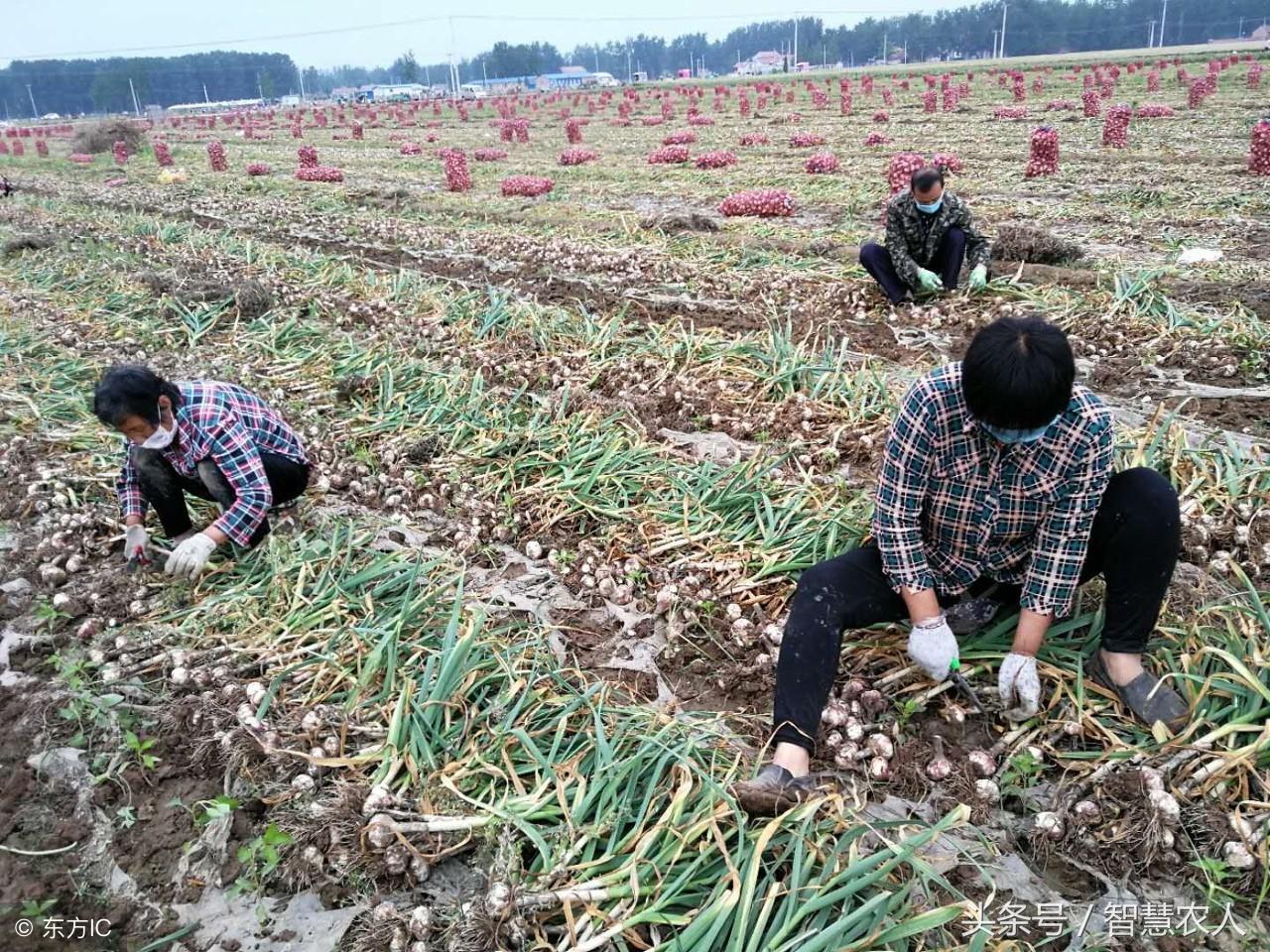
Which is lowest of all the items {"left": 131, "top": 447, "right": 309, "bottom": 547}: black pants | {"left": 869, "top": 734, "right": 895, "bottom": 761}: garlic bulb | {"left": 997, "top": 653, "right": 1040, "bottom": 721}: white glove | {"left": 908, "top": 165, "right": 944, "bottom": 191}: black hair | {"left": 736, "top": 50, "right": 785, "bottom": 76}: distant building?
{"left": 869, "top": 734, "right": 895, "bottom": 761}: garlic bulb

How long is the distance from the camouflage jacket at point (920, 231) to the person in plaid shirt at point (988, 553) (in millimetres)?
3518

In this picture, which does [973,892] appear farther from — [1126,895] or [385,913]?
[385,913]

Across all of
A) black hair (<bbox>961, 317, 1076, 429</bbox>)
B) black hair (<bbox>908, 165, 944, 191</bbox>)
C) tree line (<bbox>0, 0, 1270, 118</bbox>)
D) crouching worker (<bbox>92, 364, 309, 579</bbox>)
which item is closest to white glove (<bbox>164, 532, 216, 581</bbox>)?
crouching worker (<bbox>92, 364, 309, 579</bbox>)

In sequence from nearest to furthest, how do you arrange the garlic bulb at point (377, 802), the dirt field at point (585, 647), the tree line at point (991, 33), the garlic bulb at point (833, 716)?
the dirt field at point (585, 647), the garlic bulb at point (377, 802), the garlic bulb at point (833, 716), the tree line at point (991, 33)

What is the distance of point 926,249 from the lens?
17.9 ft

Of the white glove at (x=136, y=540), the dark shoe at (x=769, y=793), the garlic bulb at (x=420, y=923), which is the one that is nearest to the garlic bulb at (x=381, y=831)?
the garlic bulb at (x=420, y=923)

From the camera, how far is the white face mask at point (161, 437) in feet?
9.58

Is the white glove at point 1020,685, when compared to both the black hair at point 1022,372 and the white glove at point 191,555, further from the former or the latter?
the white glove at point 191,555

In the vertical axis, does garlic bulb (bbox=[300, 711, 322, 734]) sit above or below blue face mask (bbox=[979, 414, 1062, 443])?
below

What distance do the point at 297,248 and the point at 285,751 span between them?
280 inches

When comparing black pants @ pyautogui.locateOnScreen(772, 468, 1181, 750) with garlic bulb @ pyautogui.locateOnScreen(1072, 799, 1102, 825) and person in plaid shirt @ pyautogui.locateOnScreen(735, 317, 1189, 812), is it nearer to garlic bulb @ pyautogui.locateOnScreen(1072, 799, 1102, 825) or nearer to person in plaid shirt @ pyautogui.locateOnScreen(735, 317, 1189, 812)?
person in plaid shirt @ pyautogui.locateOnScreen(735, 317, 1189, 812)

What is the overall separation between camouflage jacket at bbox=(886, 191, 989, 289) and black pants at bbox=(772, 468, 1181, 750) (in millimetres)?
3541

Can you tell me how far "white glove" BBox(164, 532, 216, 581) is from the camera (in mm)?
2986

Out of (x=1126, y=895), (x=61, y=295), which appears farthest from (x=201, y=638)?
(x=61, y=295)
